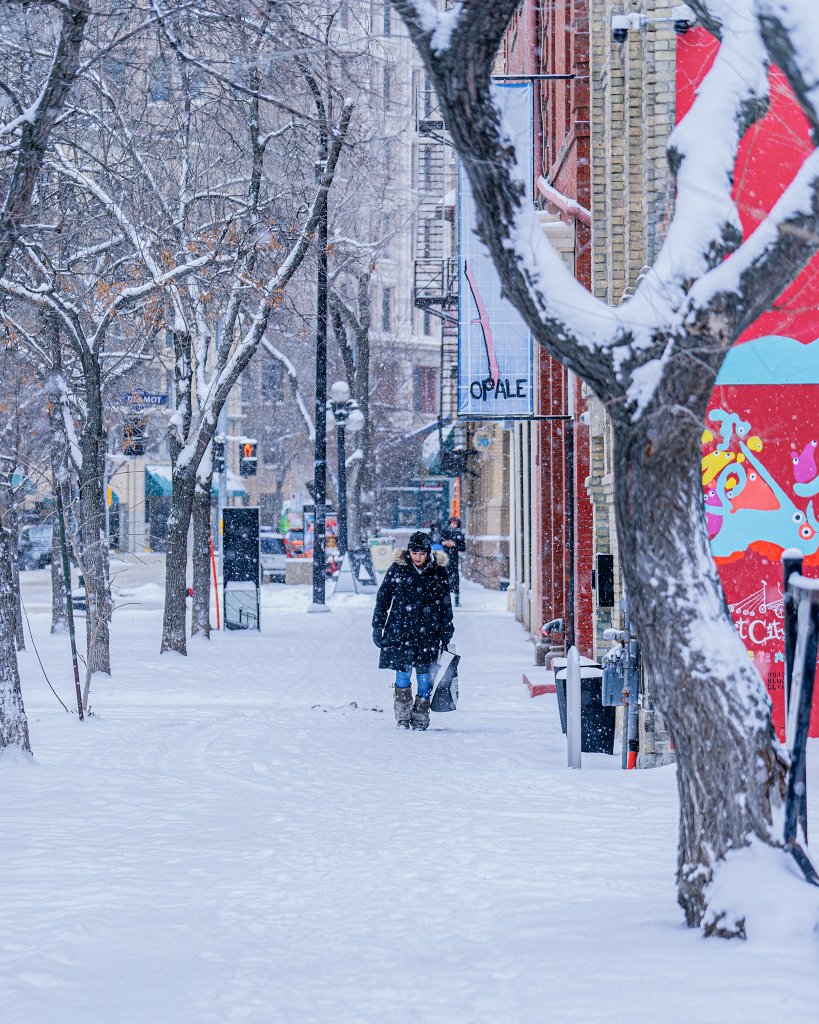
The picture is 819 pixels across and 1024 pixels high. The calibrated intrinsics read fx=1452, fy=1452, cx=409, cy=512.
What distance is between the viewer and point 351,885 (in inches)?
259

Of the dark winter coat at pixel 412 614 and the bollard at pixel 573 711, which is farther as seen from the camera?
the dark winter coat at pixel 412 614

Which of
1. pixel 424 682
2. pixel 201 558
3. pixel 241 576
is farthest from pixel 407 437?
pixel 424 682

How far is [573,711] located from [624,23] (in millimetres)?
5156

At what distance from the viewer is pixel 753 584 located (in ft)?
33.9

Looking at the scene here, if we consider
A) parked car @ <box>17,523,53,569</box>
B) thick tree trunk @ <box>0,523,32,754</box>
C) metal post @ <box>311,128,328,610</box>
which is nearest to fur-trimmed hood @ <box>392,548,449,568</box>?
thick tree trunk @ <box>0,523,32,754</box>

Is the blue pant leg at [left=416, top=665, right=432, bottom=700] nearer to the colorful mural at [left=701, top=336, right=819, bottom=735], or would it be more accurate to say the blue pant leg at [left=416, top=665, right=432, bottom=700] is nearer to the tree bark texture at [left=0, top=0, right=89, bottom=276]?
the colorful mural at [left=701, top=336, right=819, bottom=735]

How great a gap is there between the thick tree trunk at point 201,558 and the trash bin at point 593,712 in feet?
38.0

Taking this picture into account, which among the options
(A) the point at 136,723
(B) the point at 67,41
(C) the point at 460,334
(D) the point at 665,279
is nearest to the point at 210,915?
(D) the point at 665,279

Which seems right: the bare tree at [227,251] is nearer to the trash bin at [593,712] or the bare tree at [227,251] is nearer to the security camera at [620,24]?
the security camera at [620,24]

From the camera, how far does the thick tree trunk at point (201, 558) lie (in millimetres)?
22422

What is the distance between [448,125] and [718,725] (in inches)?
95.6

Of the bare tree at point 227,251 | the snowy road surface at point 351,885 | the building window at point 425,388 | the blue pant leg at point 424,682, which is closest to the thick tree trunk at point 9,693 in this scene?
the snowy road surface at point 351,885

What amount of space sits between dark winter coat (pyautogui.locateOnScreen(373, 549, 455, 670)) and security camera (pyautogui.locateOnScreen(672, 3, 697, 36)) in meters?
5.00

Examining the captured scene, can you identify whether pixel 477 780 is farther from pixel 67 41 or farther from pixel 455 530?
pixel 455 530
